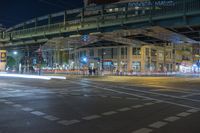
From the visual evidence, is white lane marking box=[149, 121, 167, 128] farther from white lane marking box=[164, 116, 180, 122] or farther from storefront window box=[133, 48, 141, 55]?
storefront window box=[133, 48, 141, 55]

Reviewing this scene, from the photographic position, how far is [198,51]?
146 metres

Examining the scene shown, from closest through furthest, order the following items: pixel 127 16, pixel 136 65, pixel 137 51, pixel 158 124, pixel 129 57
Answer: pixel 158 124, pixel 127 16, pixel 129 57, pixel 137 51, pixel 136 65

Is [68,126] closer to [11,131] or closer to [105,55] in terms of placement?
[11,131]

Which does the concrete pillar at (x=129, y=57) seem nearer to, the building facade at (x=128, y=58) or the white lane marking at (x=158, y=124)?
the building facade at (x=128, y=58)

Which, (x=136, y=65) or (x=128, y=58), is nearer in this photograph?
(x=128, y=58)

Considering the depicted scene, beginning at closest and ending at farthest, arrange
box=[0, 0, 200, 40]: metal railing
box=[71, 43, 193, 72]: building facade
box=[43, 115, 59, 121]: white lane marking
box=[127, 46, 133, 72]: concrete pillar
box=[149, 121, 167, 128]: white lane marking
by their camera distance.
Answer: box=[149, 121, 167, 128]: white lane marking → box=[43, 115, 59, 121]: white lane marking → box=[0, 0, 200, 40]: metal railing → box=[127, 46, 133, 72]: concrete pillar → box=[71, 43, 193, 72]: building facade

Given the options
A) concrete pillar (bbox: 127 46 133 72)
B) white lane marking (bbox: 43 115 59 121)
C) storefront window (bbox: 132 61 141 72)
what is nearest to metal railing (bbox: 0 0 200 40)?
white lane marking (bbox: 43 115 59 121)

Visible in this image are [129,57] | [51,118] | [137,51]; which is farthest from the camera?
[137,51]

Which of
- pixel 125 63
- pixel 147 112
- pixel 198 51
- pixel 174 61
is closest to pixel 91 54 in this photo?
pixel 125 63

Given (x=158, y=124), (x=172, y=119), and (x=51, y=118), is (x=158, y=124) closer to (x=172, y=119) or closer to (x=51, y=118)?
(x=172, y=119)

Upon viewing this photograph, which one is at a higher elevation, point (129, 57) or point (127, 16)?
point (127, 16)

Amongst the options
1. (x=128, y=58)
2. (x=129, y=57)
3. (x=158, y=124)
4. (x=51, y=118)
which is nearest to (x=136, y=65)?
(x=128, y=58)

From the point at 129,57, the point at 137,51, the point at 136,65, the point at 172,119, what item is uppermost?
the point at 137,51

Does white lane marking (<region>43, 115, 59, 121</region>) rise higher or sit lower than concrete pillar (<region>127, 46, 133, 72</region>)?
lower
